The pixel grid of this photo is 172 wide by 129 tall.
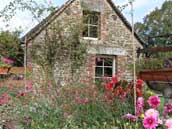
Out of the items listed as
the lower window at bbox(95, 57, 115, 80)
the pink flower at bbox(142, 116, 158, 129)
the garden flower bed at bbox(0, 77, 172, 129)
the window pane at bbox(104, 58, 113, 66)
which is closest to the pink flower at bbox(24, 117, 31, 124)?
the garden flower bed at bbox(0, 77, 172, 129)

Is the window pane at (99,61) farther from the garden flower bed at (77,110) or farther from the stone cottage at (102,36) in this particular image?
the garden flower bed at (77,110)

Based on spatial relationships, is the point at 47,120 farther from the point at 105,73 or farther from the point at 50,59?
the point at 105,73

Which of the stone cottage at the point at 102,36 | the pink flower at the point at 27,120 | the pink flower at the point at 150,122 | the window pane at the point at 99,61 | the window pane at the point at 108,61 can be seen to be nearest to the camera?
the pink flower at the point at 150,122

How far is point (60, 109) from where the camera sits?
4.23 metres

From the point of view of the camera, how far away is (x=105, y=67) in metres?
15.4

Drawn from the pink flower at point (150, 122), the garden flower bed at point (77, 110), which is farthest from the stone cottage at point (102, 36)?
the pink flower at point (150, 122)

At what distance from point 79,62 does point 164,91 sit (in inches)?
372

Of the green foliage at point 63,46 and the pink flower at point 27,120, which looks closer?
the pink flower at point 27,120

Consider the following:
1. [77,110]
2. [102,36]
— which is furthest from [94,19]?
[77,110]

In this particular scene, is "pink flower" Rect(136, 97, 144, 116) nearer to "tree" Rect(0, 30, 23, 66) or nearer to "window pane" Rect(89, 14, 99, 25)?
"tree" Rect(0, 30, 23, 66)

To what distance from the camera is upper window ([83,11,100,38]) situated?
14945 millimetres

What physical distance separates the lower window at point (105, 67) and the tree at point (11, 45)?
113 inches

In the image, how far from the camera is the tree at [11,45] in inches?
539

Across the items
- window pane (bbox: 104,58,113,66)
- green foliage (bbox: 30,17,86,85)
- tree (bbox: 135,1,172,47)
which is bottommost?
window pane (bbox: 104,58,113,66)
